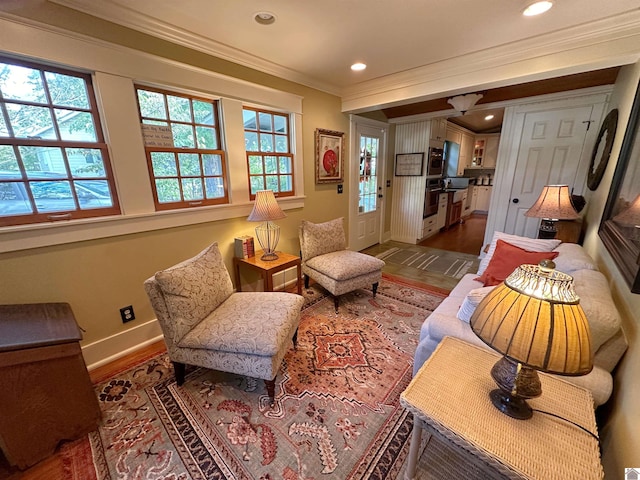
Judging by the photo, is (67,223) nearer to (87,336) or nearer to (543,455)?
(87,336)

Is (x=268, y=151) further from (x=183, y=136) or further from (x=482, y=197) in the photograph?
(x=482, y=197)

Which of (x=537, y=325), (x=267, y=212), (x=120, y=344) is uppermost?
(x=267, y=212)

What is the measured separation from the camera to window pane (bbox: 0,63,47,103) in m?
1.41

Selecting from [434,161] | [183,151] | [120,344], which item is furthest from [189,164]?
[434,161]

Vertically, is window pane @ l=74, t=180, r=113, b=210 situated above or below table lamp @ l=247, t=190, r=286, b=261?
above

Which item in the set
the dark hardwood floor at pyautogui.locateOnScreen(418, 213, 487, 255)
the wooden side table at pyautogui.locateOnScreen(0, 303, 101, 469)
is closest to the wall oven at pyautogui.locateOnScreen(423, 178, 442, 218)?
the dark hardwood floor at pyautogui.locateOnScreen(418, 213, 487, 255)

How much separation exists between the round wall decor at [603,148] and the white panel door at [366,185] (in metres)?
2.53

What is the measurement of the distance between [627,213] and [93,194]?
324 cm

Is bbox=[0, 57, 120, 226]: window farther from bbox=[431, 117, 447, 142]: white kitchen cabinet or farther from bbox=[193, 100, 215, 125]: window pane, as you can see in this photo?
bbox=[431, 117, 447, 142]: white kitchen cabinet

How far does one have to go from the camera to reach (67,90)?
1600 millimetres

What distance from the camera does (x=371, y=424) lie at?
1413 mm

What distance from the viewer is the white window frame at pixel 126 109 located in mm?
1447

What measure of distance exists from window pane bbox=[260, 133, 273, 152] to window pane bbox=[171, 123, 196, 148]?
2.28 ft

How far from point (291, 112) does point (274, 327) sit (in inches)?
90.4
